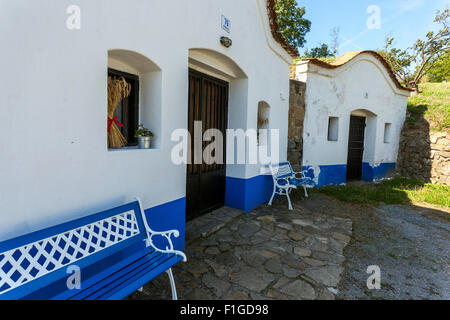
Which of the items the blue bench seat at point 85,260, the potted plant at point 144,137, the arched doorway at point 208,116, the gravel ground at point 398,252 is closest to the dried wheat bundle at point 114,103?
the potted plant at point 144,137

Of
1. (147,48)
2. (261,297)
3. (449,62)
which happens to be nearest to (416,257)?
(261,297)

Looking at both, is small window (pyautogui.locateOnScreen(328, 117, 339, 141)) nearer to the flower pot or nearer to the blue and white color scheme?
the blue and white color scheme

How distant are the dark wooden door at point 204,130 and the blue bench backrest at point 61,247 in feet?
5.77

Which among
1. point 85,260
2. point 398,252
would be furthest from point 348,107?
point 85,260

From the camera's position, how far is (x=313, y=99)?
262 inches

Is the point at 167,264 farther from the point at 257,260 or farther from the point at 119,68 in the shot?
the point at 119,68

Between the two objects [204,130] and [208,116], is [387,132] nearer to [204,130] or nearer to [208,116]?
[208,116]

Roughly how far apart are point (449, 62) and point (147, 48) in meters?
27.5

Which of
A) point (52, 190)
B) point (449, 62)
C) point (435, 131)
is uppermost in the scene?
point (449, 62)

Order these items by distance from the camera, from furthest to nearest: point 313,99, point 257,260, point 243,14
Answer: point 313,99
point 243,14
point 257,260

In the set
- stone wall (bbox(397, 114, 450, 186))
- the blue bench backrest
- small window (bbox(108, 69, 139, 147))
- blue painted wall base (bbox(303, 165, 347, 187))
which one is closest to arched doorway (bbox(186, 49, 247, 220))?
small window (bbox(108, 69, 139, 147))

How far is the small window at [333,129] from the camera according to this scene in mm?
7406

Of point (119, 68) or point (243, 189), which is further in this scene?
point (243, 189)

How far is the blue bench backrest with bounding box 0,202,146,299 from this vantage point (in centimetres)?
150
